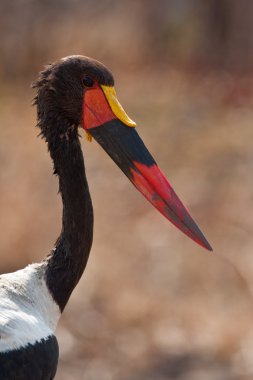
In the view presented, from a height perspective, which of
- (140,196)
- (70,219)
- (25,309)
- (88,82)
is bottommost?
(25,309)

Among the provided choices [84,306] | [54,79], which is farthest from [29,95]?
[54,79]

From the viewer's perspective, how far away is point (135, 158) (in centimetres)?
639

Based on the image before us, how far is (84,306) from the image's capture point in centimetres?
1102

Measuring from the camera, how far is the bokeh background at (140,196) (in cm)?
1060

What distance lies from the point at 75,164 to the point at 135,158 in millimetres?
328

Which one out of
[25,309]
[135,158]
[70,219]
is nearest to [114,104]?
[135,158]

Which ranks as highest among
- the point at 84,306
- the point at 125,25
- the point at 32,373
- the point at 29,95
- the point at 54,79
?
the point at 125,25

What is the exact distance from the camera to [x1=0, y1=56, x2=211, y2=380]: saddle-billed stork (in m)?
6.32

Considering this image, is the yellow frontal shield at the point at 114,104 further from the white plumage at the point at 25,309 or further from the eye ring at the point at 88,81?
the white plumage at the point at 25,309

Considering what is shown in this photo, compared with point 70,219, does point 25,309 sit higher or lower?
lower

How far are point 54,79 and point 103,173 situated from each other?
7.52m

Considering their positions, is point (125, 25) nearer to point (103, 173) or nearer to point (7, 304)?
point (103, 173)

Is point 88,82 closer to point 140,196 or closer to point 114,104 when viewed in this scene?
point 114,104

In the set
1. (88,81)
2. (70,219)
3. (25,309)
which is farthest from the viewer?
(70,219)
